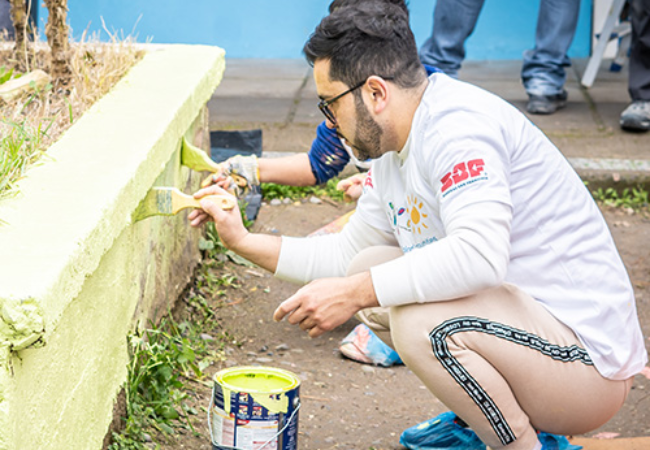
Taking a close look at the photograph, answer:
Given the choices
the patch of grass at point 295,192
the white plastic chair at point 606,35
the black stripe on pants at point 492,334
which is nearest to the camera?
the black stripe on pants at point 492,334

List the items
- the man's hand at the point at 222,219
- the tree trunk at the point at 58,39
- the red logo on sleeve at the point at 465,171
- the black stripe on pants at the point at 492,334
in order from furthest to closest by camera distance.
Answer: the tree trunk at the point at 58,39 < the man's hand at the point at 222,219 < the black stripe on pants at the point at 492,334 < the red logo on sleeve at the point at 465,171

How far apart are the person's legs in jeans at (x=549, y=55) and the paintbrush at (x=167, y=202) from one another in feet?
11.1

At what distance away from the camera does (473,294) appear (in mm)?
2152

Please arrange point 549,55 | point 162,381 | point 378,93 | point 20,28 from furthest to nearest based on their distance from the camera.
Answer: point 549,55 < point 20,28 < point 162,381 < point 378,93

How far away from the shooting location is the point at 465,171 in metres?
2.01

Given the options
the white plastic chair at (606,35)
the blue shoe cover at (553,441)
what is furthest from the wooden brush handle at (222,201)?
the white plastic chair at (606,35)

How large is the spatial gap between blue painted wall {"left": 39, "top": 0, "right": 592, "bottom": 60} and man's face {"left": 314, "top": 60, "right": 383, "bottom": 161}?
4398 mm

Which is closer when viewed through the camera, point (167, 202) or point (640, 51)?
point (167, 202)

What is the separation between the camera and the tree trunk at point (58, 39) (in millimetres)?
3301

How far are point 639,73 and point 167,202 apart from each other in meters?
3.53

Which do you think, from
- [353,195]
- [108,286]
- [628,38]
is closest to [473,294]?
[108,286]

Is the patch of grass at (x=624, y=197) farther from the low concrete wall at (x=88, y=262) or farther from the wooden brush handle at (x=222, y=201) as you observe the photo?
the wooden brush handle at (x=222, y=201)

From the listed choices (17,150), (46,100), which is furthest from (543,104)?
(17,150)

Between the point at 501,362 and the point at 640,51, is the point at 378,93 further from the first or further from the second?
the point at 640,51
